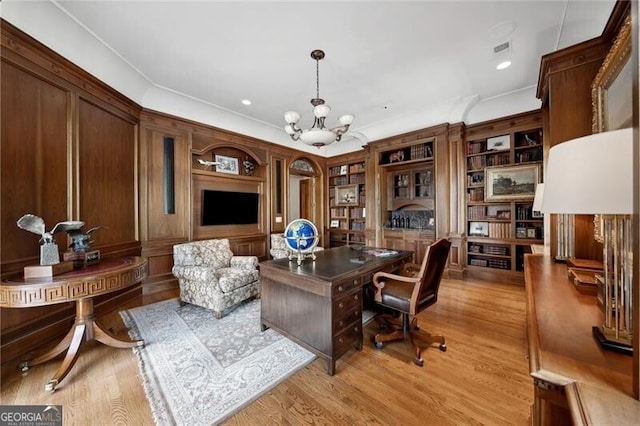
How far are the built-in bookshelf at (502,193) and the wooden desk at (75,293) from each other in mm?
5137

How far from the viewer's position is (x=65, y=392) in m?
1.69

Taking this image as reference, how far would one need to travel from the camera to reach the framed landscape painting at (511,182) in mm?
3846

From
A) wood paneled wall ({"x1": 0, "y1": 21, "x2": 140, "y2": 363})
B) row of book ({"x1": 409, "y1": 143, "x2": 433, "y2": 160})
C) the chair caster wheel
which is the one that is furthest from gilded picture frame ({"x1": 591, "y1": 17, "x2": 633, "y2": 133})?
wood paneled wall ({"x1": 0, "y1": 21, "x2": 140, "y2": 363})

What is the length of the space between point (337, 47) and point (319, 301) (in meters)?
2.77

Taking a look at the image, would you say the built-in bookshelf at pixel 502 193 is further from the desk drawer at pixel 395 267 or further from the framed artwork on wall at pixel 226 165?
the framed artwork on wall at pixel 226 165

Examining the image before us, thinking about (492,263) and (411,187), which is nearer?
(492,263)

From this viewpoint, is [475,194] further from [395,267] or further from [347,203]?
[347,203]

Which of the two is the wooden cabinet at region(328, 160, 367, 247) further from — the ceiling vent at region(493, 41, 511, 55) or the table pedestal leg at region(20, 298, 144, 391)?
the table pedestal leg at region(20, 298, 144, 391)

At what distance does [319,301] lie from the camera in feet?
6.29

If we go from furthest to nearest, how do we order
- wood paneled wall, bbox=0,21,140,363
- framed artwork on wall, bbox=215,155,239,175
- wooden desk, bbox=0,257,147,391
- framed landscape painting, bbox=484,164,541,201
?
1. framed artwork on wall, bbox=215,155,239,175
2. framed landscape painting, bbox=484,164,541,201
3. wood paneled wall, bbox=0,21,140,363
4. wooden desk, bbox=0,257,147,391

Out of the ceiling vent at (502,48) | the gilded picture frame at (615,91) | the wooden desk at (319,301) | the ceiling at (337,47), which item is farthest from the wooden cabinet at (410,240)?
the ceiling vent at (502,48)

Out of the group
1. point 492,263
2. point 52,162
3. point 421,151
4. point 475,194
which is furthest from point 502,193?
point 52,162

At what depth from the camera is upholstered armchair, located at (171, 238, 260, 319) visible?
2861 mm

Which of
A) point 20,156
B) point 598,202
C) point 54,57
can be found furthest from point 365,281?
point 54,57
